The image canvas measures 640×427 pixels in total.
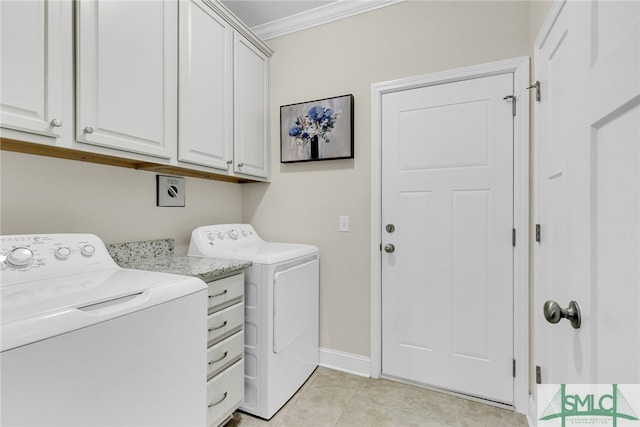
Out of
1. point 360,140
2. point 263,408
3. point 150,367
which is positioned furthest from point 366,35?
point 263,408

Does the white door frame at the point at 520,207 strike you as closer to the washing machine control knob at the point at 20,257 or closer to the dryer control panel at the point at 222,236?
the dryer control panel at the point at 222,236

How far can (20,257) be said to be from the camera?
1.11 meters

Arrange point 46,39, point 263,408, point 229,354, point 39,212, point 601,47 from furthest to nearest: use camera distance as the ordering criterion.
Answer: point 263,408, point 229,354, point 39,212, point 46,39, point 601,47

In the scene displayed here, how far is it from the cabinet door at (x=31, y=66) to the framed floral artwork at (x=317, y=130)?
1.42 metres

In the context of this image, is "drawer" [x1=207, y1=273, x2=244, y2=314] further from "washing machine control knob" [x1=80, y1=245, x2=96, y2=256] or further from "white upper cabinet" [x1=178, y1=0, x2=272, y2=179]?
"white upper cabinet" [x1=178, y1=0, x2=272, y2=179]

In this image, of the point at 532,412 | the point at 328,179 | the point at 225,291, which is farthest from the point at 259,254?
the point at 532,412

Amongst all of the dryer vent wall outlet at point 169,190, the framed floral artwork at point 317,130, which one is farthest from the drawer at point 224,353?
the framed floral artwork at point 317,130

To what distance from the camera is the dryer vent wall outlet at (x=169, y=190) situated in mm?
1882

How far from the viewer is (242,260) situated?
1.70 metres

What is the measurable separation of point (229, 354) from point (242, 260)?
1.59 ft

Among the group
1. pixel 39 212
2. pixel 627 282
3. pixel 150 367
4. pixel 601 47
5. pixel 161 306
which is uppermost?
pixel 601 47

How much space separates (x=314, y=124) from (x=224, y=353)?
163 cm

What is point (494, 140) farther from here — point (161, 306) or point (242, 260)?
point (161, 306)

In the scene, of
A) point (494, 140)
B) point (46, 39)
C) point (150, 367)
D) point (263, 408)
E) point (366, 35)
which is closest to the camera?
point (150, 367)
